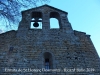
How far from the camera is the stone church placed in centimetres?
617

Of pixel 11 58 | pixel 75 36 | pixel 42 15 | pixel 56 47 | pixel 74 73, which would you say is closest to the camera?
pixel 74 73

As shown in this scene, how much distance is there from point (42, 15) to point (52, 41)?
1923mm

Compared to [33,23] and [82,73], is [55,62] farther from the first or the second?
[33,23]

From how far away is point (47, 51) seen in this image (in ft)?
22.5

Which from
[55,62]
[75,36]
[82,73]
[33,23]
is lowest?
[82,73]

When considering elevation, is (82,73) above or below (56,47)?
below

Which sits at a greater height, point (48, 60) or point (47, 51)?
point (47, 51)

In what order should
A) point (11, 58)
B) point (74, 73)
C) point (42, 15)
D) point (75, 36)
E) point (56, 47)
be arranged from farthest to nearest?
point (42, 15)
point (75, 36)
point (56, 47)
point (11, 58)
point (74, 73)

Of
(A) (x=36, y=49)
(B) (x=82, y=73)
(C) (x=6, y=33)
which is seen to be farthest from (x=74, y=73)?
(C) (x=6, y=33)

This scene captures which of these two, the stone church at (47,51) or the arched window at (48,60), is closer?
the stone church at (47,51)

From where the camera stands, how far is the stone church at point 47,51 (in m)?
6.17

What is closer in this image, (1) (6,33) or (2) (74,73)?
(2) (74,73)

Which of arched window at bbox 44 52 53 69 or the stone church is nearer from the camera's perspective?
the stone church

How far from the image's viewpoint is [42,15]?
862cm
